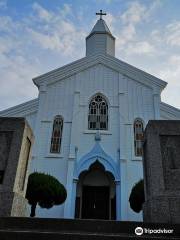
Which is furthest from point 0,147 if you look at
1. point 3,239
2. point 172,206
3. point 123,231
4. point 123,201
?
point 123,201

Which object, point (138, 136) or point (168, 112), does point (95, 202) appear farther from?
point (168, 112)

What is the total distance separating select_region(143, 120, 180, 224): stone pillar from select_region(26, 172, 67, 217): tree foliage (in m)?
4.99

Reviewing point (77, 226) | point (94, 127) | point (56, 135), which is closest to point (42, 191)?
point (77, 226)

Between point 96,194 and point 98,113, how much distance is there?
5021 mm

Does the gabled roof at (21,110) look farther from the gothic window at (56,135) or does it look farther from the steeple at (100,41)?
the steeple at (100,41)

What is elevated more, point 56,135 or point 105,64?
point 105,64

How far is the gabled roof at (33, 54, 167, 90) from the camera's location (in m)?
17.6

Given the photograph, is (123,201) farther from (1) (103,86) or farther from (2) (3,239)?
(2) (3,239)

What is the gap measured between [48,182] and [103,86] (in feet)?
28.8

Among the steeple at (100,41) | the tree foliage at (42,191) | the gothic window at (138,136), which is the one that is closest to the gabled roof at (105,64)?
the steeple at (100,41)

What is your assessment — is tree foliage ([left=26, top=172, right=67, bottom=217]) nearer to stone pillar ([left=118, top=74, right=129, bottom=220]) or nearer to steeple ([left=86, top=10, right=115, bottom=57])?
stone pillar ([left=118, top=74, right=129, bottom=220])

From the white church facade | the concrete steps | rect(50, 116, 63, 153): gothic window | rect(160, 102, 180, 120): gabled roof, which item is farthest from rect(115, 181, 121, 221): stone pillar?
the concrete steps

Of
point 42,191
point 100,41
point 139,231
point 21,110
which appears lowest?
point 139,231

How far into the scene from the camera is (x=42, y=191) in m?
10.3
